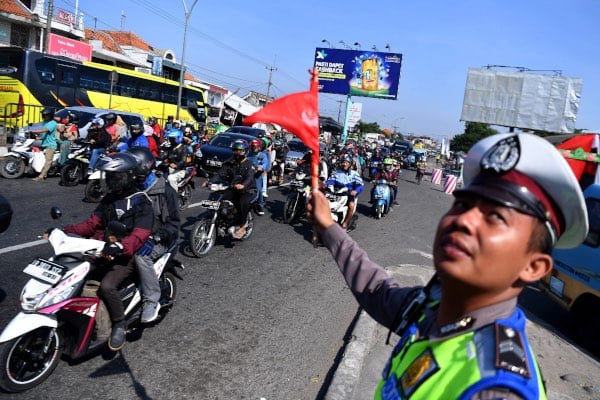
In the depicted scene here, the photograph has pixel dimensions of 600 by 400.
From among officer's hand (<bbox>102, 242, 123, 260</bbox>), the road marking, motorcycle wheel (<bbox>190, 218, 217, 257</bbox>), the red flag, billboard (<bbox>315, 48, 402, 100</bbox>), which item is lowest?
the road marking

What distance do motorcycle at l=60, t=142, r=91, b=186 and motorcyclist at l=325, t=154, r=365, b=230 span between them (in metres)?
5.92

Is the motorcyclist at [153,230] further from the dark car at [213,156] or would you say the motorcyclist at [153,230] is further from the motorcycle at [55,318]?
the dark car at [213,156]

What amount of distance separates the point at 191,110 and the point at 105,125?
17482 mm

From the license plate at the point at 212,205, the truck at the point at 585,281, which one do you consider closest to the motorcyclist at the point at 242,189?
the license plate at the point at 212,205

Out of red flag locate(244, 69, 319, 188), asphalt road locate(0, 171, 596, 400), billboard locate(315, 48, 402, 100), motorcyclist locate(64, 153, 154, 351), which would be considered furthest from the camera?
billboard locate(315, 48, 402, 100)

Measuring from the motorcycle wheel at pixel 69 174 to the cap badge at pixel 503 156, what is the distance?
11204 millimetres

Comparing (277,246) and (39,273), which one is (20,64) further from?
(39,273)

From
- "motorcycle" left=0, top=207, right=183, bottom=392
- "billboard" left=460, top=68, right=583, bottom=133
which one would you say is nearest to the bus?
"motorcycle" left=0, top=207, right=183, bottom=392

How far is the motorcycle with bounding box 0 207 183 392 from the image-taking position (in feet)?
10.6

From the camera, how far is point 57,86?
62.7ft

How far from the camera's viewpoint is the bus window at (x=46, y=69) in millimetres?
18188

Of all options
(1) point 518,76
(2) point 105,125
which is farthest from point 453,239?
(1) point 518,76

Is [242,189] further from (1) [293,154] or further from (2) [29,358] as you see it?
(1) [293,154]

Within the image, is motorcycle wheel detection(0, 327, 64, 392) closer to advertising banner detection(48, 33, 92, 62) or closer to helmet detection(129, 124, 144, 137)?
helmet detection(129, 124, 144, 137)
